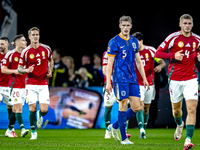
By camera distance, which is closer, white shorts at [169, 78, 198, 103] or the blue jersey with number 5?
white shorts at [169, 78, 198, 103]

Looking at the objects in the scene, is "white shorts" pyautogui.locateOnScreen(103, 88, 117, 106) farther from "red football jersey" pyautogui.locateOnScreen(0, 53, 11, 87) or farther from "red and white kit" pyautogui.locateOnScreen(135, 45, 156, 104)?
"red football jersey" pyautogui.locateOnScreen(0, 53, 11, 87)

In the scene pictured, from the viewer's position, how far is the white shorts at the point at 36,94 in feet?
27.0

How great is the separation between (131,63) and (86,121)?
608cm

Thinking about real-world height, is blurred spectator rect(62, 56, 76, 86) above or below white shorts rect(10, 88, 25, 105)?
above

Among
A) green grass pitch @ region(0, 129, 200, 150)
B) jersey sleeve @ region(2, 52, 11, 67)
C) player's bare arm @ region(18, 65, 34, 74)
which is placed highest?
jersey sleeve @ region(2, 52, 11, 67)

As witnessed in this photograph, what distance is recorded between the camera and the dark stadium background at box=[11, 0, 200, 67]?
1476cm

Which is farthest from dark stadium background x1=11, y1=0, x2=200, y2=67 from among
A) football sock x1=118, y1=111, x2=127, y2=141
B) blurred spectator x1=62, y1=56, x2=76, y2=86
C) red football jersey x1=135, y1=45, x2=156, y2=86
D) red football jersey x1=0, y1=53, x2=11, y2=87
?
football sock x1=118, y1=111, x2=127, y2=141

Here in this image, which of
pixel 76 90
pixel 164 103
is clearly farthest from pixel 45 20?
pixel 164 103

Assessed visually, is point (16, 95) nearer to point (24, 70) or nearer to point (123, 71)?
point (24, 70)

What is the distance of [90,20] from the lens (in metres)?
16.0

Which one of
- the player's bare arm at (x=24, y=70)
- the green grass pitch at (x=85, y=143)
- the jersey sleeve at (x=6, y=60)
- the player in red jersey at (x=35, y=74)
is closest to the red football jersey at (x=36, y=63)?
the player in red jersey at (x=35, y=74)

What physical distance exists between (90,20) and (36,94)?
822 cm

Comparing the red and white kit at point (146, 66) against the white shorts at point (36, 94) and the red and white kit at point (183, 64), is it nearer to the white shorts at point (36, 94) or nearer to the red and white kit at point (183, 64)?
the white shorts at point (36, 94)

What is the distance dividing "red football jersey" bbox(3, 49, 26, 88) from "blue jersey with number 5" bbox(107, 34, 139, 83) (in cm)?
341
